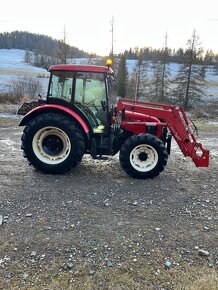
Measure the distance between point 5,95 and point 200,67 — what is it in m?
21.3

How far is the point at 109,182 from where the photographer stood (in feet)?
19.7

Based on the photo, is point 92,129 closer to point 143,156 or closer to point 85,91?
point 85,91

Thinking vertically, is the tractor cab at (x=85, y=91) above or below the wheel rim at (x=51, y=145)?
above

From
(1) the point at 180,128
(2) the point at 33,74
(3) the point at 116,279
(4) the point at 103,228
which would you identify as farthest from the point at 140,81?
(3) the point at 116,279

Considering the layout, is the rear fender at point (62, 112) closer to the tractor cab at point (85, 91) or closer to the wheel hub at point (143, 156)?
the tractor cab at point (85, 91)

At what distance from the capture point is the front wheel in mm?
6039

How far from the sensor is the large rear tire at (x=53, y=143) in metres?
6.05

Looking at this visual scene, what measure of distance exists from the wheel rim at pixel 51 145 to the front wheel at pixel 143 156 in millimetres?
1206

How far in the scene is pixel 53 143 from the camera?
20.7 ft

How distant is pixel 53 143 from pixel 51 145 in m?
0.06

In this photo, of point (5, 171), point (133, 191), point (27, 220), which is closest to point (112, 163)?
point (133, 191)

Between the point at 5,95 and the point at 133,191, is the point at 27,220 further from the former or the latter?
the point at 5,95

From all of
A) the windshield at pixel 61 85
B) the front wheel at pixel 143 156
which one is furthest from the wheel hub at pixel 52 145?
the front wheel at pixel 143 156

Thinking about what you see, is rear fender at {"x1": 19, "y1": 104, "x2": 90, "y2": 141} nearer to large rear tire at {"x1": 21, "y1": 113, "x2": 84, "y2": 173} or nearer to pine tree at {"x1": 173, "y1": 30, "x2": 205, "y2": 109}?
large rear tire at {"x1": 21, "y1": 113, "x2": 84, "y2": 173}
